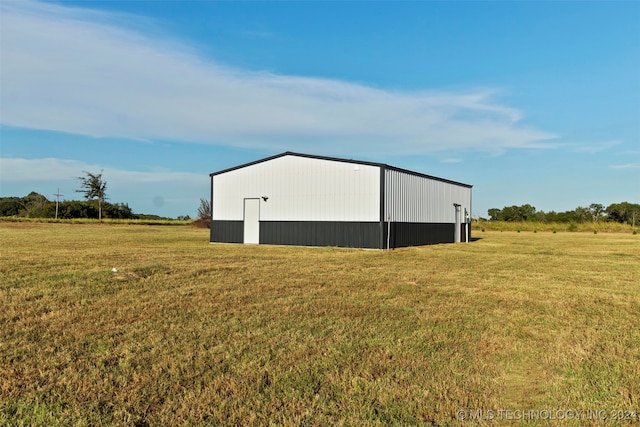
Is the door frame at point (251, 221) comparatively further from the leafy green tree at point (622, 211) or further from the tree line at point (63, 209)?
the leafy green tree at point (622, 211)

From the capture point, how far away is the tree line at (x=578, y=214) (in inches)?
2968

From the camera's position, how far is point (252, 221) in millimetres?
25422

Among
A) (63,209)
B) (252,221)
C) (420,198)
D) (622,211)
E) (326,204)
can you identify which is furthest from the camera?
(622,211)

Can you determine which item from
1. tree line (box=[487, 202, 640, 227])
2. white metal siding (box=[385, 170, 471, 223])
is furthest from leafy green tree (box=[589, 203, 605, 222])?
white metal siding (box=[385, 170, 471, 223])

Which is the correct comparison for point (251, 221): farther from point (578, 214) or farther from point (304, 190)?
point (578, 214)

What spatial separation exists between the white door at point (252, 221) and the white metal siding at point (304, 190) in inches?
13.8

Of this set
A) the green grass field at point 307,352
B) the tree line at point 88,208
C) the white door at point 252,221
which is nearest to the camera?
the green grass field at point 307,352

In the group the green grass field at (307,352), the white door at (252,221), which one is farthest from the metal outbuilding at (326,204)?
the green grass field at (307,352)

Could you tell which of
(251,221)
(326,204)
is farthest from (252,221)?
(326,204)

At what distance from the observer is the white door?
25.2 metres

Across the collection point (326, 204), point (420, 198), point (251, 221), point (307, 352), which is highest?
point (420, 198)

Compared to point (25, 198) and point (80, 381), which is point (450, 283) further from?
point (25, 198)

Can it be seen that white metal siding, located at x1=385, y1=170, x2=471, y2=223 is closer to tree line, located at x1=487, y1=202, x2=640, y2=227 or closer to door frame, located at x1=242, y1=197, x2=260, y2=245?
door frame, located at x1=242, y1=197, x2=260, y2=245

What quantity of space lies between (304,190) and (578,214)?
7135 cm
